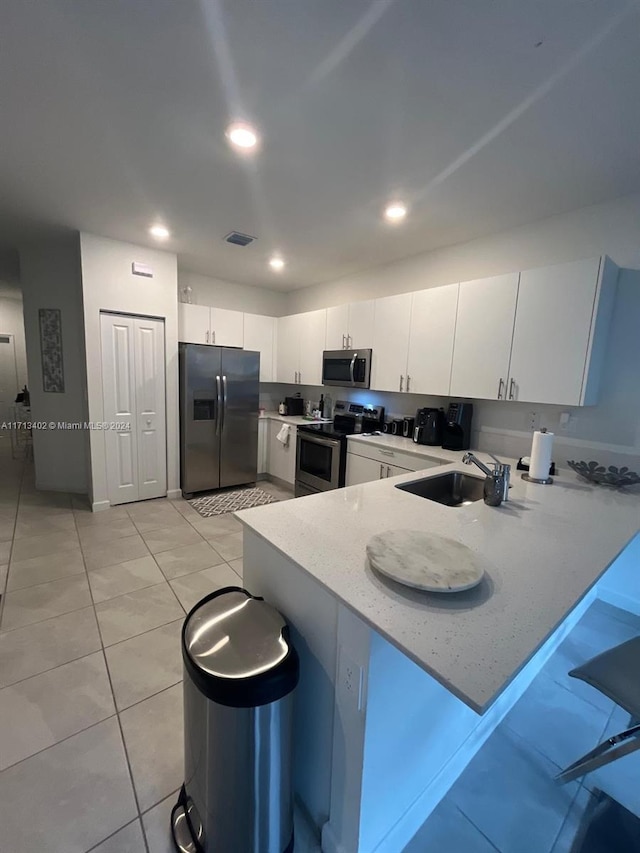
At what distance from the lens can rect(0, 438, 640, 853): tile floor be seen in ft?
3.90

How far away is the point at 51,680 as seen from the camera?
170 cm

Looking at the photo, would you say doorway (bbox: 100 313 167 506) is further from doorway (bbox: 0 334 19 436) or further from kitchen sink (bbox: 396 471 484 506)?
doorway (bbox: 0 334 19 436)

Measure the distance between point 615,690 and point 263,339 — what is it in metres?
4.54

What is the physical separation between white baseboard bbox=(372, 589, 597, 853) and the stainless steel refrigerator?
3.40m

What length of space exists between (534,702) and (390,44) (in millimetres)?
2901

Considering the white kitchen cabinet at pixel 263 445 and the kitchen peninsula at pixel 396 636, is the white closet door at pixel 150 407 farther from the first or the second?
the kitchen peninsula at pixel 396 636

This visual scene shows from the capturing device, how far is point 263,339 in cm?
484

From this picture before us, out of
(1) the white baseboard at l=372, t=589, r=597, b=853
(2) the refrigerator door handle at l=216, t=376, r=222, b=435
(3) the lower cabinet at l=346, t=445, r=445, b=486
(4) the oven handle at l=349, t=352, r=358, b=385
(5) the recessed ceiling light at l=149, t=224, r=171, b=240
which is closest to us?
(1) the white baseboard at l=372, t=589, r=597, b=853

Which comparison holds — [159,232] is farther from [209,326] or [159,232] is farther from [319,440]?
[319,440]

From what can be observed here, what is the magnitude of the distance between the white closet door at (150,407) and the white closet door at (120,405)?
0.05m

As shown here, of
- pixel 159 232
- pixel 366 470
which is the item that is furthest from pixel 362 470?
pixel 159 232

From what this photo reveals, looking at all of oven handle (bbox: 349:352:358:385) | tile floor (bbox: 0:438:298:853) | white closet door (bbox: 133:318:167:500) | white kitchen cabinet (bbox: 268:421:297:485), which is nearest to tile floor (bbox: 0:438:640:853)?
tile floor (bbox: 0:438:298:853)

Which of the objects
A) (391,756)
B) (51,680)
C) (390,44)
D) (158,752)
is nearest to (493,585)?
(391,756)

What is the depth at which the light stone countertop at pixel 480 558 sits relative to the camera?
76 cm
